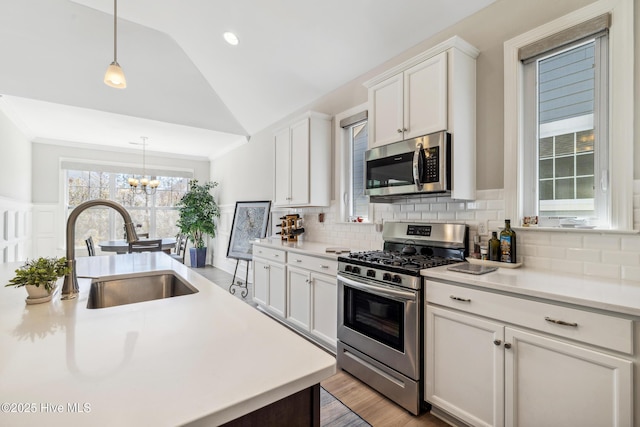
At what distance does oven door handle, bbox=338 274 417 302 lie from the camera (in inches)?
75.2

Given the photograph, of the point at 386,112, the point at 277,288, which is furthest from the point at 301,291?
the point at 386,112

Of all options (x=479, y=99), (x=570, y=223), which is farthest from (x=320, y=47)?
(x=570, y=223)

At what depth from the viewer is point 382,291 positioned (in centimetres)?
206

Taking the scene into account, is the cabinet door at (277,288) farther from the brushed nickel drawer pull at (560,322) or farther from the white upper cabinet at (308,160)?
the brushed nickel drawer pull at (560,322)

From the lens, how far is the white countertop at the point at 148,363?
1.83 feet

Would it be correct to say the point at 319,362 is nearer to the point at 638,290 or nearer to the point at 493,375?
the point at 493,375

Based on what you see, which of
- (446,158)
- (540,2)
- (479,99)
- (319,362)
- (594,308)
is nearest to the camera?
(319,362)

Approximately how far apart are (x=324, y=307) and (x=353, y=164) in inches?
62.8

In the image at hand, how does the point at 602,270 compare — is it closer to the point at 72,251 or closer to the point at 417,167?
the point at 417,167

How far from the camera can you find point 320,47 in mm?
3096

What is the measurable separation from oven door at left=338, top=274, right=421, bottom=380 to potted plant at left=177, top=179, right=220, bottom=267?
5.26 m

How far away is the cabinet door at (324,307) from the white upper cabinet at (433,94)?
51.9 inches

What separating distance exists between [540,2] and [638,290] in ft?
5.94

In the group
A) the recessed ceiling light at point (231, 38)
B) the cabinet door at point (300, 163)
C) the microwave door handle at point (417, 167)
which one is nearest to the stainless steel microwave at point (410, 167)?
the microwave door handle at point (417, 167)
